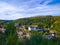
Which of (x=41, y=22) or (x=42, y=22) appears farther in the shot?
(x=42, y=22)

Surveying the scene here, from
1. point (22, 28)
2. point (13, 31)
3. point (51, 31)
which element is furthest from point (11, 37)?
point (51, 31)

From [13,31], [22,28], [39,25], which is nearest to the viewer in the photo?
[13,31]

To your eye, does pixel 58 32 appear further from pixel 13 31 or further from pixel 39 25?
pixel 13 31

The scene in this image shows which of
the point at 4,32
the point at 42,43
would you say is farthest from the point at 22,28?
the point at 42,43

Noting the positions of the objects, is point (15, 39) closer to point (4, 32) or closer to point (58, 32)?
point (4, 32)

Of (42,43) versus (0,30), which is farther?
(0,30)

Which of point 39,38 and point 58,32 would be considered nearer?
point 39,38

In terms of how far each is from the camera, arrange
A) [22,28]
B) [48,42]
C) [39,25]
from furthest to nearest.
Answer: [39,25], [22,28], [48,42]

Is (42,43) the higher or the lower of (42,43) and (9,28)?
the lower

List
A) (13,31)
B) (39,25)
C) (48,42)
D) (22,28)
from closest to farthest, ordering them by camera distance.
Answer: (48,42), (13,31), (22,28), (39,25)
